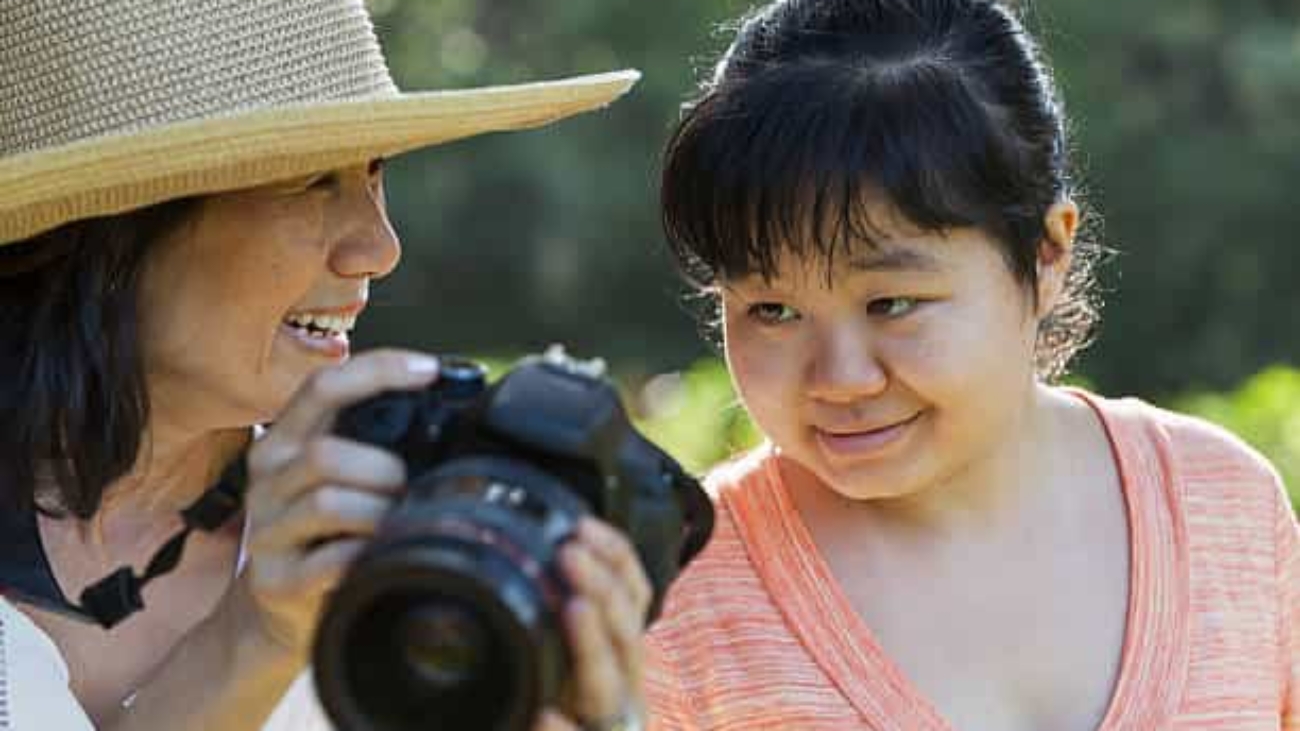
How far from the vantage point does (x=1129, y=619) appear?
8.02 feet

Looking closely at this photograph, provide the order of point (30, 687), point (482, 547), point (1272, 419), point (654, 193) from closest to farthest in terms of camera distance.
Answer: point (482, 547) → point (30, 687) → point (1272, 419) → point (654, 193)

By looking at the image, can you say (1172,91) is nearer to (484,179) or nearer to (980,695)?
(484,179)

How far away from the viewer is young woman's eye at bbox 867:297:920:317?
2312mm

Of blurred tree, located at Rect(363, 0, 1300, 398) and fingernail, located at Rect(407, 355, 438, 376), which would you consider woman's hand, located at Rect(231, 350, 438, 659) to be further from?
blurred tree, located at Rect(363, 0, 1300, 398)

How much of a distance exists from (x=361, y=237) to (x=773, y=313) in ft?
1.42

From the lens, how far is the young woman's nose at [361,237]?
8.01ft

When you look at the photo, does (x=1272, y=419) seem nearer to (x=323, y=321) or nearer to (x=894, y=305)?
(x=894, y=305)

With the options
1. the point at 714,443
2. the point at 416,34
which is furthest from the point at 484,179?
the point at 714,443

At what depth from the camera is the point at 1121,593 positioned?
2.48 metres

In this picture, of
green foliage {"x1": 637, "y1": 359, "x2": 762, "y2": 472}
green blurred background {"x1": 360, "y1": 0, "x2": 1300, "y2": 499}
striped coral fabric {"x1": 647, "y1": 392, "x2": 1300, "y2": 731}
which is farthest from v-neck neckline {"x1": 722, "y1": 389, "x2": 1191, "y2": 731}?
green blurred background {"x1": 360, "y1": 0, "x2": 1300, "y2": 499}

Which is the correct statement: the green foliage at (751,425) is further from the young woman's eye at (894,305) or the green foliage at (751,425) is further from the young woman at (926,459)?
the young woman's eye at (894,305)

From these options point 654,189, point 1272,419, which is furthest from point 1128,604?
point 654,189

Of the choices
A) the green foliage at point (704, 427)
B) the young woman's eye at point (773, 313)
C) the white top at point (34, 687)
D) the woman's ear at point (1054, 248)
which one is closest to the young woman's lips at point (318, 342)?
the white top at point (34, 687)

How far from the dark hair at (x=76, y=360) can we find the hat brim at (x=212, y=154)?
0.07m
